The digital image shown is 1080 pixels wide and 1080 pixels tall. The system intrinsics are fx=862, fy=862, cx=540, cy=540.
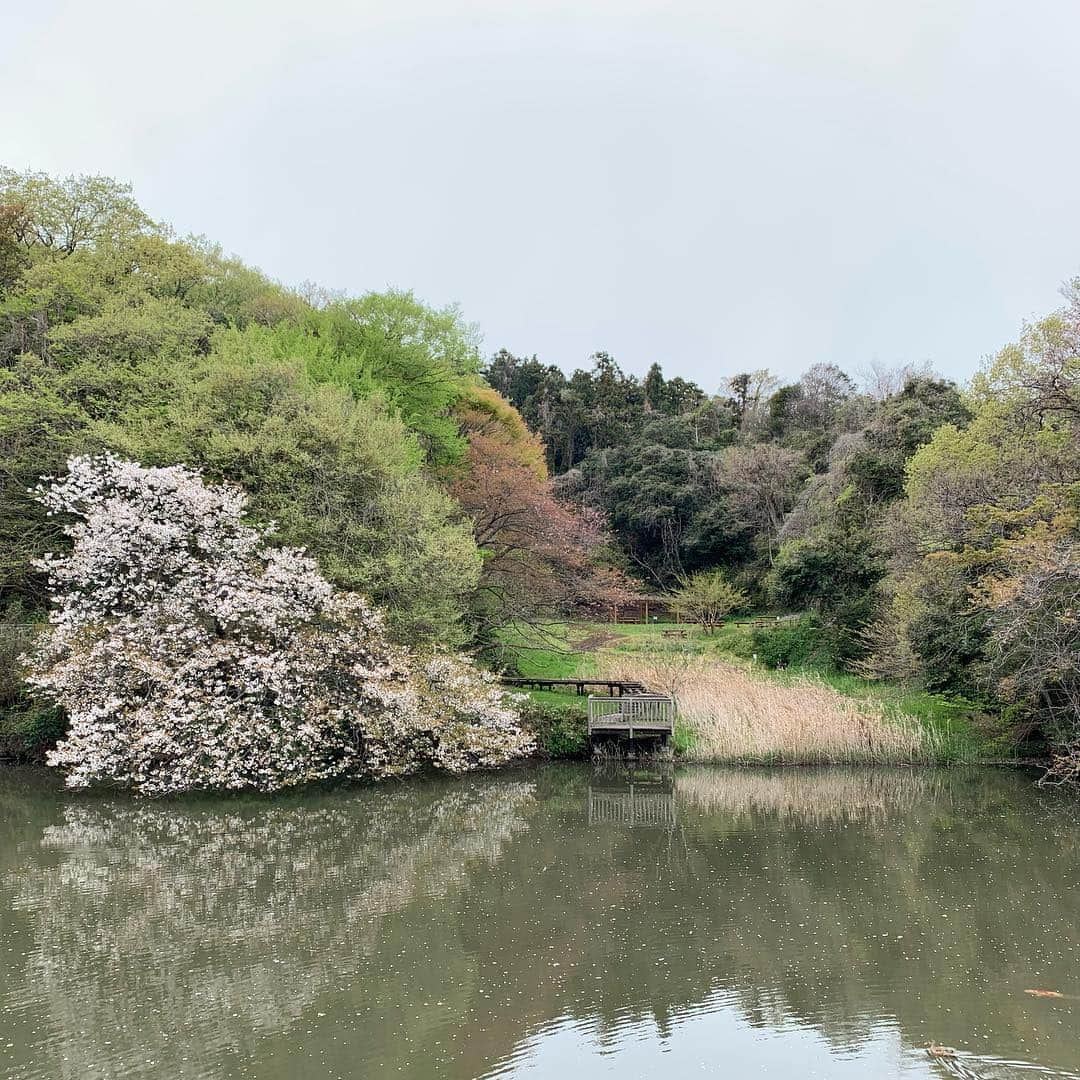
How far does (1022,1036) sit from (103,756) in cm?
1408

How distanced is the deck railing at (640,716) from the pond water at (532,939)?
356 centimetres

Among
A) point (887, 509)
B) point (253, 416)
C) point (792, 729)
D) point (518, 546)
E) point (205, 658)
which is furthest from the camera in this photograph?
point (887, 509)

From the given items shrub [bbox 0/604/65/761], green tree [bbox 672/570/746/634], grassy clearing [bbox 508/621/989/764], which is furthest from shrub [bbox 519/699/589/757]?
green tree [bbox 672/570/746/634]

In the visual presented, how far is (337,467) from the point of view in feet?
Answer: 57.8

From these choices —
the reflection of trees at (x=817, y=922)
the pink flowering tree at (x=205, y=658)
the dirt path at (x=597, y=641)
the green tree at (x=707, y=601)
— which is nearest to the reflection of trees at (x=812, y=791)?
the reflection of trees at (x=817, y=922)

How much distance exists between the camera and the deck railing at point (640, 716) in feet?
65.4

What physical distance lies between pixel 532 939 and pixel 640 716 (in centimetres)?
1084

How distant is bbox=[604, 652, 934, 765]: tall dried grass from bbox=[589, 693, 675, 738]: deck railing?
0.79 m

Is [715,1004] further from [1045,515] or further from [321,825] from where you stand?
[1045,515]

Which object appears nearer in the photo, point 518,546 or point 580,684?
point 580,684

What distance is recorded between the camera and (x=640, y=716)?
65.9ft

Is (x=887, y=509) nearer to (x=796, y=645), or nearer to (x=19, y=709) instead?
(x=796, y=645)

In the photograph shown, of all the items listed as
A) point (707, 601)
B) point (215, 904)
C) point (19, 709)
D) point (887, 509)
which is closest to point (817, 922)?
point (215, 904)

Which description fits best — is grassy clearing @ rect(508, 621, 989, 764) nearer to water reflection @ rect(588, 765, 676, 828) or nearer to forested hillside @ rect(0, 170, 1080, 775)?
forested hillside @ rect(0, 170, 1080, 775)
